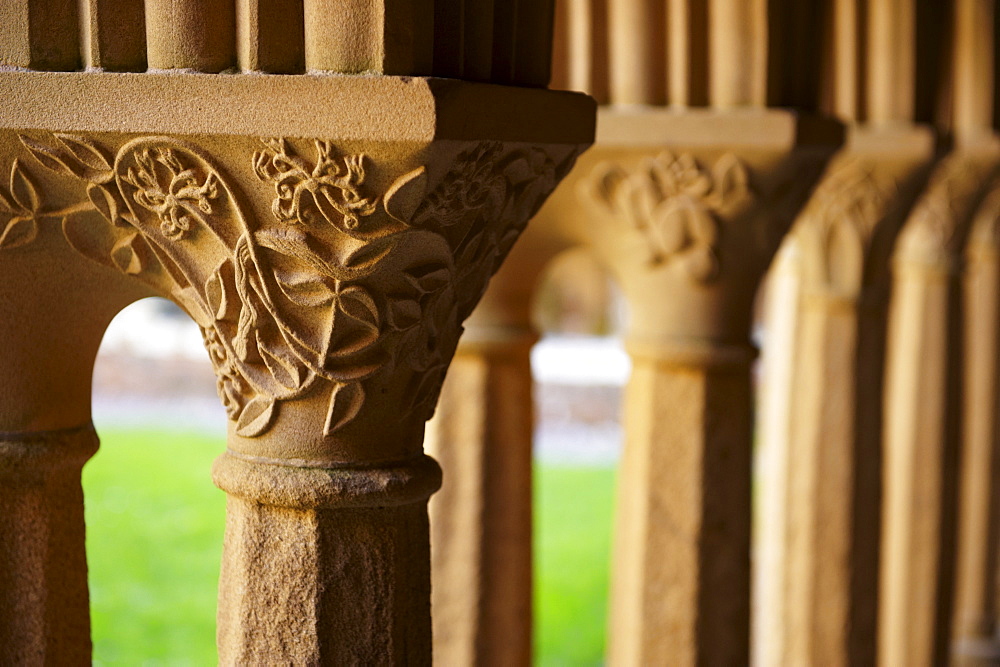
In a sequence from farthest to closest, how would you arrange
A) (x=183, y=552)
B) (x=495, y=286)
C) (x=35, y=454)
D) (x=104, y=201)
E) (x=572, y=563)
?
(x=183, y=552), (x=572, y=563), (x=495, y=286), (x=35, y=454), (x=104, y=201)

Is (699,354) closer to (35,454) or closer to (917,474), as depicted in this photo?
(35,454)

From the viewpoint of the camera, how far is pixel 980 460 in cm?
470

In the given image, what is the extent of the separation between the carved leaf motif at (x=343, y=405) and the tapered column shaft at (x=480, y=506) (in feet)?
4.31

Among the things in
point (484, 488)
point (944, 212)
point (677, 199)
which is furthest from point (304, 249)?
point (944, 212)

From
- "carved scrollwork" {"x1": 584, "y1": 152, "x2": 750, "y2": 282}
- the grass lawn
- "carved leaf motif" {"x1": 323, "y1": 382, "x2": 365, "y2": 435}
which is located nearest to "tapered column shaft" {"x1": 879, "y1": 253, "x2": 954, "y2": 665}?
"carved scrollwork" {"x1": 584, "y1": 152, "x2": 750, "y2": 282}

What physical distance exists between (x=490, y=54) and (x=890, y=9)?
6.55 feet

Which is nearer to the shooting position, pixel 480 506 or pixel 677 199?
pixel 677 199

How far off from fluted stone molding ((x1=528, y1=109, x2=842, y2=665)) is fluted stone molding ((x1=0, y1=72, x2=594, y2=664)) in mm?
890

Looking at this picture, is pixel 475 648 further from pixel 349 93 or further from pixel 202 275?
pixel 349 93

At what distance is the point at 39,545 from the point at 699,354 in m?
1.25

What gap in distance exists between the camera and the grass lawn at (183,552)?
639 centimetres

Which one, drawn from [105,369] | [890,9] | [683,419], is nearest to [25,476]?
[683,419]

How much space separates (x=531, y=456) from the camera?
8.63 ft

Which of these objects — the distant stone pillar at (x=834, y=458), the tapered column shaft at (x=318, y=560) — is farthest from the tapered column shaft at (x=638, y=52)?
the tapered column shaft at (x=318, y=560)
